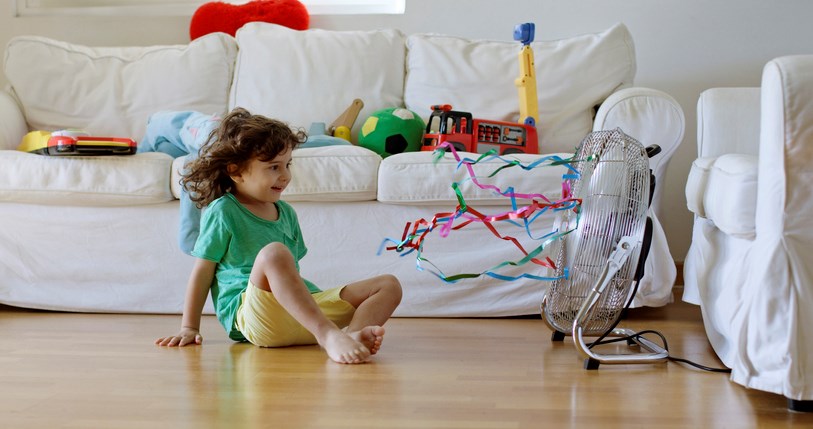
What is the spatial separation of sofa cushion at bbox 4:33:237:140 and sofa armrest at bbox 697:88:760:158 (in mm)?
1658

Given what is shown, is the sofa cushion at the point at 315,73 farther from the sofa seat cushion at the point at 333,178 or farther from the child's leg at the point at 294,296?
the child's leg at the point at 294,296

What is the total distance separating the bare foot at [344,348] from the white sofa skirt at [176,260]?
2.23ft

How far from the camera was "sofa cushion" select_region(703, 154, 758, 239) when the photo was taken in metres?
1.60

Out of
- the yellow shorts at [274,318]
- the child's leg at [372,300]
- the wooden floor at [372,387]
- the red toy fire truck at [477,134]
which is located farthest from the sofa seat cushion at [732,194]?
the red toy fire truck at [477,134]

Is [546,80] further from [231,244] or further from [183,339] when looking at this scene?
[183,339]

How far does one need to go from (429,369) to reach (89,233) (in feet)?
4.29

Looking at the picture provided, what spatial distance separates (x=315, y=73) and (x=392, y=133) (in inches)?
18.5

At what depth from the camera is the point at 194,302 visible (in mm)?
2109

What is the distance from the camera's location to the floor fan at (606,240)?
5.85ft

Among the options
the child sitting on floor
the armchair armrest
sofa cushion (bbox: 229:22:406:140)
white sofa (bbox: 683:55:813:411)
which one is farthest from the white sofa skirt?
the armchair armrest

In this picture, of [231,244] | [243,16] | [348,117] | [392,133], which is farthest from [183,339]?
[243,16]

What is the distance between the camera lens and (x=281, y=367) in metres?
1.82

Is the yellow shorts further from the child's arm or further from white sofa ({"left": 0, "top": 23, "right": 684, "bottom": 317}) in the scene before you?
white sofa ({"left": 0, "top": 23, "right": 684, "bottom": 317})

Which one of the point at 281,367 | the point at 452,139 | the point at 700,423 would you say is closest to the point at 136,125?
the point at 452,139
